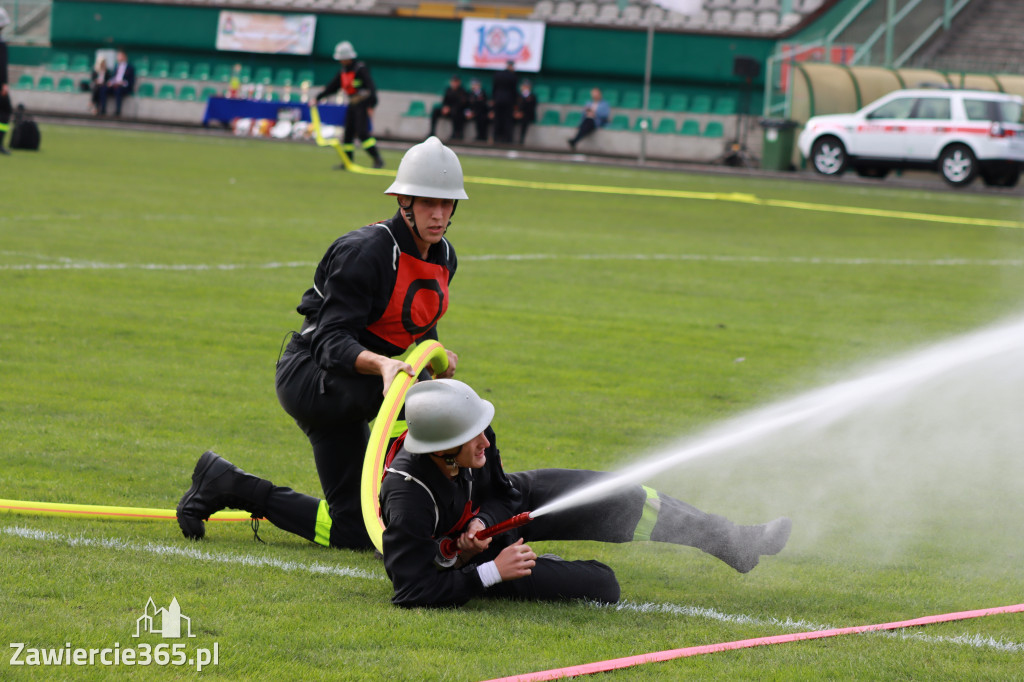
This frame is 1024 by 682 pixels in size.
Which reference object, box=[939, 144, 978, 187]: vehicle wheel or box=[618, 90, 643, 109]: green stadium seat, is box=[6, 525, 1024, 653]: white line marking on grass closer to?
box=[939, 144, 978, 187]: vehicle wheel

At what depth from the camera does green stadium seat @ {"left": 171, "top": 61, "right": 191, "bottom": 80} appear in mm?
49312

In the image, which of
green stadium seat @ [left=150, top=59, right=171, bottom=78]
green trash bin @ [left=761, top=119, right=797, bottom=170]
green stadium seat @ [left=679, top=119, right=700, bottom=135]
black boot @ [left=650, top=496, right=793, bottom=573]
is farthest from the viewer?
green stadium seat @ [left=150, top=59, right=171, bottom=78]

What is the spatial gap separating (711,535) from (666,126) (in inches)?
1438

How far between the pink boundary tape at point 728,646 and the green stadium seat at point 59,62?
49883 millimetres

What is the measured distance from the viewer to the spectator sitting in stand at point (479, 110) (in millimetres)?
41094

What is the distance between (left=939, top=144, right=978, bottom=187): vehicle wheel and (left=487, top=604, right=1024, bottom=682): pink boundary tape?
1079 inches

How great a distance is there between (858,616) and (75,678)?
2800mm

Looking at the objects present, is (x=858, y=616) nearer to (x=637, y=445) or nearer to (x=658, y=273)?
(x=637, y=445)

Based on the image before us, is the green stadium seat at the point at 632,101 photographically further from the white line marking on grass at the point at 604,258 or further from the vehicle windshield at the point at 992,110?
the white line marking on grass at the point at 604,258

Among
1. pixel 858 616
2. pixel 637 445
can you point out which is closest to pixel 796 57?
pixel 637 445

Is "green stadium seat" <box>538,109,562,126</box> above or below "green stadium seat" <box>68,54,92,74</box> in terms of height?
below

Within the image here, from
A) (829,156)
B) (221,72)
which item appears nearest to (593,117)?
(829,156)

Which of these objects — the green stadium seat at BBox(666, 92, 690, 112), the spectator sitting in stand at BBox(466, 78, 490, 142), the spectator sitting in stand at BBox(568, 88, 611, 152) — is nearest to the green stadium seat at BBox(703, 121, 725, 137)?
the green stadium seat at BBox(666, 92, 690, 112)

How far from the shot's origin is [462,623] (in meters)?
4.65
